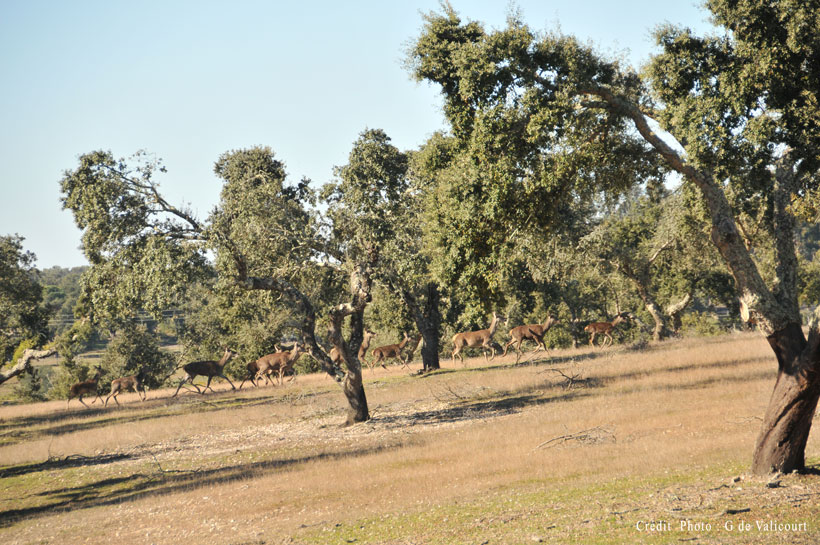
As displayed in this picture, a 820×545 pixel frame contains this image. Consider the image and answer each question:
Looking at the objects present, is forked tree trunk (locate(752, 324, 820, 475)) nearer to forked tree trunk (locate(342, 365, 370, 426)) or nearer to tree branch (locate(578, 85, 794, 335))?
tree branch (locate(578, 85, 794, 335))

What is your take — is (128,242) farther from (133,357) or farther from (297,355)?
(133,357)

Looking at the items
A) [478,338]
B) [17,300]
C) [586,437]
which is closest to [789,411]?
[586,437]

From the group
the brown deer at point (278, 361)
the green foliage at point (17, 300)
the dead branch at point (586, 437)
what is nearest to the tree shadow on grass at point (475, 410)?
the dead branch at point (586, 437)

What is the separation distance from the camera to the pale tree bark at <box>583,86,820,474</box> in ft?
36.8

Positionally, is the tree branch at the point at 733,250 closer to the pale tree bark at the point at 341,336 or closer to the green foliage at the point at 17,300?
the pale tree bark at the point at 341,336

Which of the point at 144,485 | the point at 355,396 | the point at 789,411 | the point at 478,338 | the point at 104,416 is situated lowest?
the point at 144,485

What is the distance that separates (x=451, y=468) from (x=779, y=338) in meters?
7.60

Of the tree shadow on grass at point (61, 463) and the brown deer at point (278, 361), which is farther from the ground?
the brown deer at point (278, 361)

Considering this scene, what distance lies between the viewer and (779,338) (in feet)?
37.9

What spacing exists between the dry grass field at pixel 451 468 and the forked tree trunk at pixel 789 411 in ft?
1.37

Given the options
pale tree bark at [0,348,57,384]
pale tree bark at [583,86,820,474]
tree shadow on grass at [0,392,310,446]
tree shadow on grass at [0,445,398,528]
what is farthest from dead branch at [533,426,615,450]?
tree shadow on grass at [0,392,310,446]

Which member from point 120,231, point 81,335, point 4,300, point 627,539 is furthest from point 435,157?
point 4,300

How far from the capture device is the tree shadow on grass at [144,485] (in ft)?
54.4

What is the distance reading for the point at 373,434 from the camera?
22078 mm
